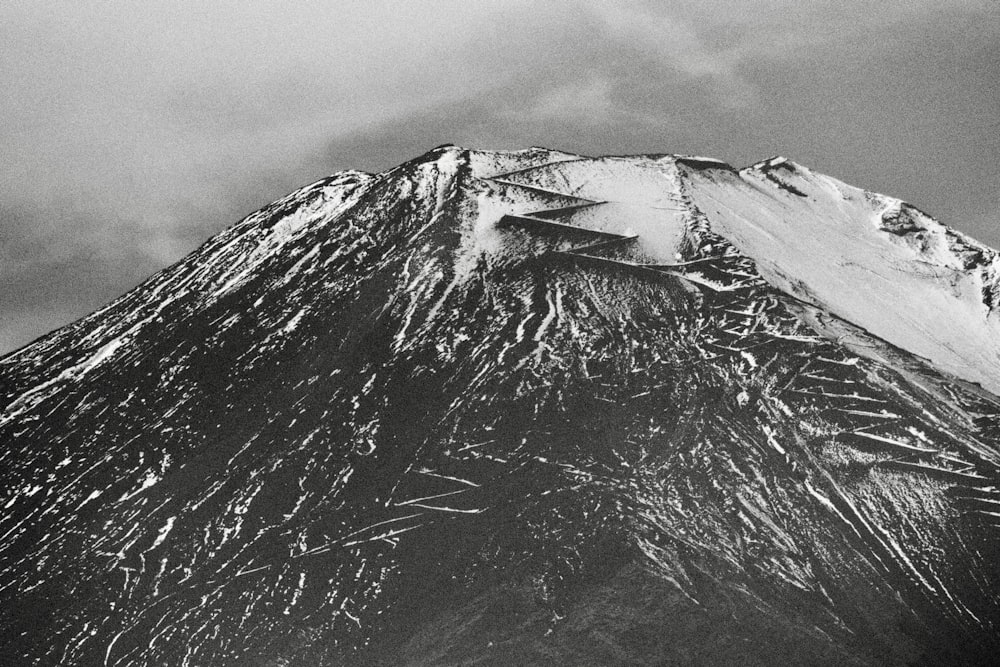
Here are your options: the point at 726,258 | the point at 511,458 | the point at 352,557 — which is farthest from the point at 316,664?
the point at 726,258

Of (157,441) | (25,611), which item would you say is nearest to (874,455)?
(157,441)

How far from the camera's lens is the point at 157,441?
140 ft

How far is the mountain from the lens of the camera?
120 feet

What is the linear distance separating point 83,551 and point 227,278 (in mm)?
12482

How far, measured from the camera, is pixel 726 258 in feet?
149

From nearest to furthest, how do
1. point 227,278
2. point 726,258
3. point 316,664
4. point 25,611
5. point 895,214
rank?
point 316,664, point 25,611, point 726,258, point 227,278, point 895,214

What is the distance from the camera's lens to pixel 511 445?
40438mm

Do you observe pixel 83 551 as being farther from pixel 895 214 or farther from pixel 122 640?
pixel 895 214

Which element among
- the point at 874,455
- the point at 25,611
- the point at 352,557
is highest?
the point at 25,611

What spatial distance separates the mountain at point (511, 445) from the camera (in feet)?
120

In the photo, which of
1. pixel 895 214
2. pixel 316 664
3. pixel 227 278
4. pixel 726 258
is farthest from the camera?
pixel 895 214

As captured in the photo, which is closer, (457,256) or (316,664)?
(316,664)

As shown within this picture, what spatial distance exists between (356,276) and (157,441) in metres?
8.57

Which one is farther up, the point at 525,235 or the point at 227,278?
the point at 227,278
